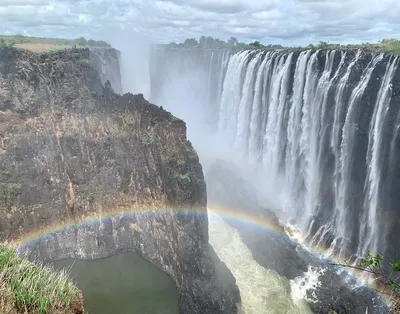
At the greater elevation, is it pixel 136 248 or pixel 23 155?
pixel 23 155

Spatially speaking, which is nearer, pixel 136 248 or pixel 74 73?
pixel 136 248

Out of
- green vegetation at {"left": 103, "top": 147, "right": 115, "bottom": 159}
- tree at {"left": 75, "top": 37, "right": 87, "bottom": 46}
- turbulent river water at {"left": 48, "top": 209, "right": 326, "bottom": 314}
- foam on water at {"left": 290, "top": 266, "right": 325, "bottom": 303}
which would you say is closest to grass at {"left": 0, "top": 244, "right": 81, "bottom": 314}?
turbulent river water at {"left": 48, "top": 209, "right": 326, "bottom": 314}

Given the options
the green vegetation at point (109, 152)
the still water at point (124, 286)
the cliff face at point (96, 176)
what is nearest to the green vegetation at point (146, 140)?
the cliff face at point (96, 176)

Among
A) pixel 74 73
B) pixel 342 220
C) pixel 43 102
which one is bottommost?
pixel 342 220

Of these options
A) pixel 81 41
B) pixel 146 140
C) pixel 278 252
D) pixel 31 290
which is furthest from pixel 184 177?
pixel 81 41

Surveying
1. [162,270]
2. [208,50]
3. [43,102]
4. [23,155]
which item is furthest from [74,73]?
[208,50]

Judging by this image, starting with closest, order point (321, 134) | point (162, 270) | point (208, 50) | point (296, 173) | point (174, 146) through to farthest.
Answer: point (162, 270) → point (174, 146) → point (321, 134) → point (296, 173) → point (208, 50)

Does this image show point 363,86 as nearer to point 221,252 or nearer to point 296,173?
point 296,173

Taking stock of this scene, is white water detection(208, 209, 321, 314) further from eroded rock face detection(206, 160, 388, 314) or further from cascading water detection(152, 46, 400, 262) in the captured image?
cascading water detection(152, 46, 400, 262)
